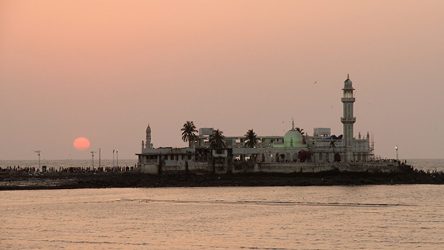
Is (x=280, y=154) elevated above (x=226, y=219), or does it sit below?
above

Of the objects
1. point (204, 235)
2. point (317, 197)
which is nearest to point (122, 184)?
point (317, 197)

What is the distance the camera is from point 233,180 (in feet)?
504

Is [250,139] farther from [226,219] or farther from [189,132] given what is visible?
[226,219]

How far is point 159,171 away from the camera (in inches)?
6467

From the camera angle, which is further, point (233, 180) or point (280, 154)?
point (280, 154)

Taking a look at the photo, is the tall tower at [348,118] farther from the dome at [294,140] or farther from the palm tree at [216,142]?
the palm tree at [216,142]

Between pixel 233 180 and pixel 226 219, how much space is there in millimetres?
66015

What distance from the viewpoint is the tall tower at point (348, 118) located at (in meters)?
160

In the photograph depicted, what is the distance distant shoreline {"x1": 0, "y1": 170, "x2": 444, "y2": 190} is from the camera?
148 meters

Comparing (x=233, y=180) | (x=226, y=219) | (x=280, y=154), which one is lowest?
(x=226, y=219)

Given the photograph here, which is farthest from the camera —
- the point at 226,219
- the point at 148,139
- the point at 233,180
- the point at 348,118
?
the point at 148,139

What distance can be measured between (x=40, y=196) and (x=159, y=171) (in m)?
41.8

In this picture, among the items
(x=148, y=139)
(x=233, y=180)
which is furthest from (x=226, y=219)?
(x=148, y=139)

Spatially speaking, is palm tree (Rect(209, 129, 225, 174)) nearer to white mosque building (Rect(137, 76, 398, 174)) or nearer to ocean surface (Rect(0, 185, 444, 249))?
white mosque building (Rect(137, 76, 398, 174))
